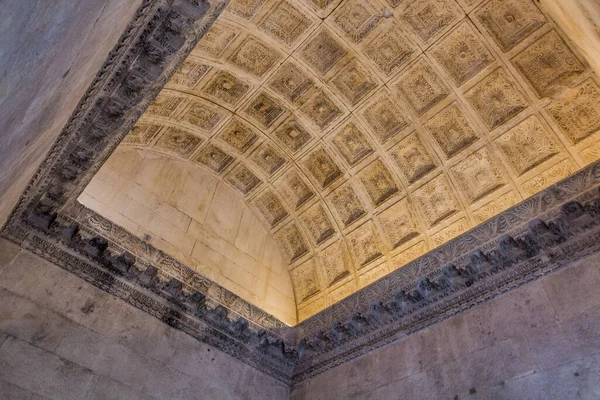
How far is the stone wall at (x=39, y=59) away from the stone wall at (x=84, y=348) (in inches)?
105

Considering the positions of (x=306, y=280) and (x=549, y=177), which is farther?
(x=306, y=280)

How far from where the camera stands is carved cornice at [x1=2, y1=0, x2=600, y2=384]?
509cm

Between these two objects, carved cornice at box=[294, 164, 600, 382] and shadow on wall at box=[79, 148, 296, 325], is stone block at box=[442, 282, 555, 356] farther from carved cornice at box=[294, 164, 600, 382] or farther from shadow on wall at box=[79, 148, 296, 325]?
shadow on wall at box=[79, 148, 296, 325]

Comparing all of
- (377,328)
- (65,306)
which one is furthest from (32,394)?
(377,328)

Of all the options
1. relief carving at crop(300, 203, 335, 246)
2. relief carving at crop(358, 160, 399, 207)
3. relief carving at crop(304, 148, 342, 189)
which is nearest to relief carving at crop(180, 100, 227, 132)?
relief carving at crop(304, 148, 342, 189)

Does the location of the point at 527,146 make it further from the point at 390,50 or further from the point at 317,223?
the point at 317,223

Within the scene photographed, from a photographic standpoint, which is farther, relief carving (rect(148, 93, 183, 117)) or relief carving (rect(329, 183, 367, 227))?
relief carving (rect(329, 183, 367, 227))

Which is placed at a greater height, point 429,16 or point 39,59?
point 429,16

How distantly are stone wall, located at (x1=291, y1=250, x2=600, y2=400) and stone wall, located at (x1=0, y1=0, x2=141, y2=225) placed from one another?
552 centimetres

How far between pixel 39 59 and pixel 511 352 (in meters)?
5.77

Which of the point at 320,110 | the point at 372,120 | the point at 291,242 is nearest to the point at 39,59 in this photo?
the point at 320,110

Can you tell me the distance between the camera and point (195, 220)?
8867 millimetres

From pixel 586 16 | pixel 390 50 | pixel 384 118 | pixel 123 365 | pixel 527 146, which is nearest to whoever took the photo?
pixel 586 16

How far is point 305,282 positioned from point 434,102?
4.51 m
